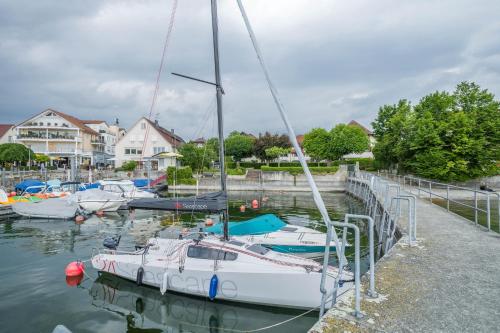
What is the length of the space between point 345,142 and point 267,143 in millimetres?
17614

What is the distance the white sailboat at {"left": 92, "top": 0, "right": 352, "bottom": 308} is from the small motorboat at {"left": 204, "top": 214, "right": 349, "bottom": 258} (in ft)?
11.5

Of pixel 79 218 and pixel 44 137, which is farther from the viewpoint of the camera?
pixel 44 137

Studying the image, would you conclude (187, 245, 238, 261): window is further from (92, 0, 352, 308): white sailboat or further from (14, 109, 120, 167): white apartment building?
(14, 109, 120, 167): white apartment building

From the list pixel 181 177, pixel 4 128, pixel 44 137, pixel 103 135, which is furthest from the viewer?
pixel 103 135

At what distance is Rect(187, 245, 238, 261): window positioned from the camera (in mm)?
9234

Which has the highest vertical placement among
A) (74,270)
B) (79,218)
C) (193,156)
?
(193,156)

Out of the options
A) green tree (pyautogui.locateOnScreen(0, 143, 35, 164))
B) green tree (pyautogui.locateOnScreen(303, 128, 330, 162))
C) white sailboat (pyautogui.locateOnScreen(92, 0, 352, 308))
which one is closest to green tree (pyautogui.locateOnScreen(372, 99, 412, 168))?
green tree (pyautogui.locateOnScreen(303, 128, 330, 162))

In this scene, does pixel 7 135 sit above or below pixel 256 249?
above

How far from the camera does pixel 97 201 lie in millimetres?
25250

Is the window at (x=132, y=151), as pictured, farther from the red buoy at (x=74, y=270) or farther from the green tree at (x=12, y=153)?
the red buoy at (x=74, y=270)

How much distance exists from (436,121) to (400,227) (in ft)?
102

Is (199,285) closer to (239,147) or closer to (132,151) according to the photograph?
(132,151)

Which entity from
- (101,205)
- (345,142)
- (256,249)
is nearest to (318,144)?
(345,142)

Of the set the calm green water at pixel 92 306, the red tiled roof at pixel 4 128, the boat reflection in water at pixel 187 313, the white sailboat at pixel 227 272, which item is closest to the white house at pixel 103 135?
the red tiled roof at pixel 4 128
